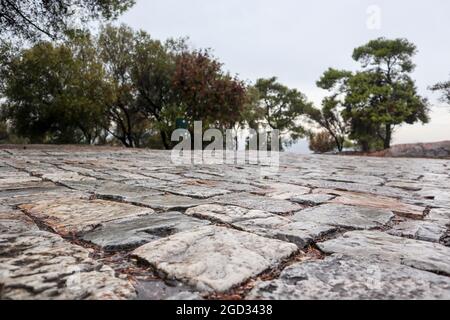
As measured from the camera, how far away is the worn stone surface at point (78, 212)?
5.63ft

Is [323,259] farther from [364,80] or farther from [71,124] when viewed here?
[364,80]

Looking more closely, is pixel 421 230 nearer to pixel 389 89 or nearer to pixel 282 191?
pixel 282 191

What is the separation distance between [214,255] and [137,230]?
0.51m

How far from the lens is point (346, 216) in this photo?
211 cm

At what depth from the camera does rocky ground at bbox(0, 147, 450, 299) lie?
3.45 ft

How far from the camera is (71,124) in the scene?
16.3 meters

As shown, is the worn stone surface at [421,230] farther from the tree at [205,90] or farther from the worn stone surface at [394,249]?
the tree at [205,90]

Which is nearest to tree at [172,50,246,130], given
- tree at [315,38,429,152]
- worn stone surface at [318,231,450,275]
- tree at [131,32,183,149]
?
tree at [131,32,183,149]

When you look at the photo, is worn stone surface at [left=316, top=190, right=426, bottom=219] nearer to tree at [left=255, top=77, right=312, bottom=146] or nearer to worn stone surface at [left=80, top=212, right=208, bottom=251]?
worn stone surface at [left=80, top=212, right=208, bottom=251]

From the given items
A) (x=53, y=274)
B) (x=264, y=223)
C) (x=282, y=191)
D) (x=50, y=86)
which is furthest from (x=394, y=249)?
(x=50, y=86)

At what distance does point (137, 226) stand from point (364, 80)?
21.2 m

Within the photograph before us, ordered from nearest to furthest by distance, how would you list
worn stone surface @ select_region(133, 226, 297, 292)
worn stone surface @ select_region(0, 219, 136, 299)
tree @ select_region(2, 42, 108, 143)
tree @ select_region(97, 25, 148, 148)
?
worn stone surface @ select_region(0, 219, 136, 299) < worn stone surface @ select_region(133, 226, 297, 292) < tree @ select_region(2, 42, 108, 143) < tree @ select_region(97, 25, 148, 148)
